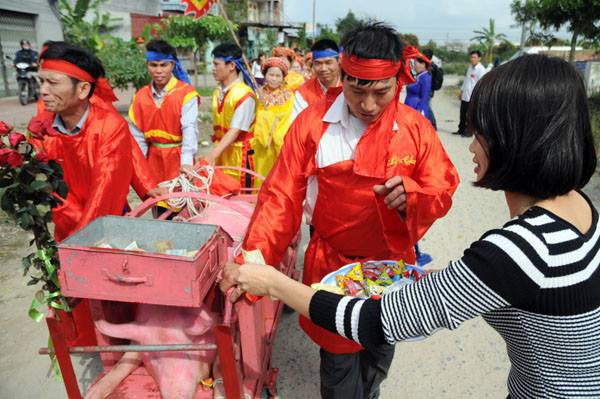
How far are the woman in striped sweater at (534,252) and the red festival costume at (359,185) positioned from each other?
74 cm

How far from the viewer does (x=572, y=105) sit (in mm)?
1087

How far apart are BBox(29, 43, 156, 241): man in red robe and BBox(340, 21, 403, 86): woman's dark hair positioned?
1399 millimetres

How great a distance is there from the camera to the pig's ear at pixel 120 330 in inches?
79.7

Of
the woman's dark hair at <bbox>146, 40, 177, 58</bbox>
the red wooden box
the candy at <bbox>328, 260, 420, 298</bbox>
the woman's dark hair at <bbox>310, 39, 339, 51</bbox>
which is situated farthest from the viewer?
the woman's dark hair at <bbox>310, 39, 339, 51</bbox>

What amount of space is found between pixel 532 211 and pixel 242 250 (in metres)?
1.19

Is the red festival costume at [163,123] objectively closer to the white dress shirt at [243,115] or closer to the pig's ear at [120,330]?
the white dress shirt at [243,115]

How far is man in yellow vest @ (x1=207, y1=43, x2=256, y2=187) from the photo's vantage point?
4.38 metres

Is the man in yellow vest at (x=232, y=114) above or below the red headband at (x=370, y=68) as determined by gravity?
below

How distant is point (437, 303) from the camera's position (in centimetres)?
116

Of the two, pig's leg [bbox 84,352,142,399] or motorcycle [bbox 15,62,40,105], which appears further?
motorcycle [bbox 15,62,40,105]

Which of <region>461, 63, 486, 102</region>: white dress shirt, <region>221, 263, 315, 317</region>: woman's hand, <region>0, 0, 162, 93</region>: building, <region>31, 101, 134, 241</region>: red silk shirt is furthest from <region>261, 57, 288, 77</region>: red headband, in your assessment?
<region>0, 0, 162, 93</region>: building

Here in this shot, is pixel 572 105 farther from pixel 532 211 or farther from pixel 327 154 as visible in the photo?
pixel 327 154

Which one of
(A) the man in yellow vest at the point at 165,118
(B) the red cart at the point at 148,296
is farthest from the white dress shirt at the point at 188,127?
(B) the red cart at the point at 148,296

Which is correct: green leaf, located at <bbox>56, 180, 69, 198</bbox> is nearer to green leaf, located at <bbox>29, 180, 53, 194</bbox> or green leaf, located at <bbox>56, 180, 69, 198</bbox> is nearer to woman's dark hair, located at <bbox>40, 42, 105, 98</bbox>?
green leaf, located at <bbox>29, 180, 53, 194</bbox>
